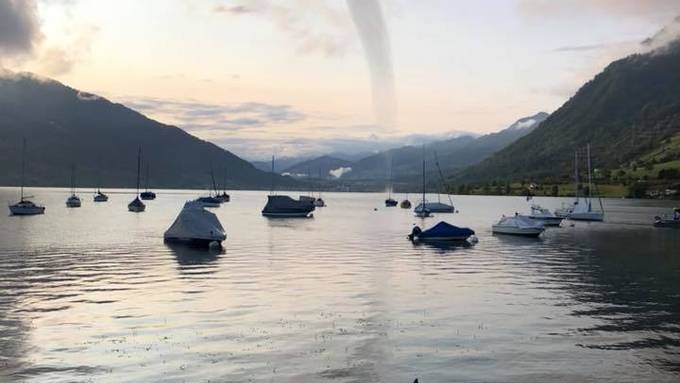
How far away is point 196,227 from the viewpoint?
3164 inches

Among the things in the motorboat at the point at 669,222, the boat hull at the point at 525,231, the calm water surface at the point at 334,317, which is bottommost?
the calm water surface at the point at 334,317

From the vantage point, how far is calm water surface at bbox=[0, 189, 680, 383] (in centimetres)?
2536

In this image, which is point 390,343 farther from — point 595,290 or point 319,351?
point 595,290

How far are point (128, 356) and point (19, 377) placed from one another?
417cm

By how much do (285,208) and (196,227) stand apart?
3521 inches

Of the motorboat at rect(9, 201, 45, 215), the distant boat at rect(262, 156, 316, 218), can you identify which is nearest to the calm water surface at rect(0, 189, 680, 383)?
the motorboat at rect(9, 201, 45, 215)

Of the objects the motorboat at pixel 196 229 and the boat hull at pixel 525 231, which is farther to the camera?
the boat hull at pixel 525 231

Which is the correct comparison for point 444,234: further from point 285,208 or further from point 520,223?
point 285,208

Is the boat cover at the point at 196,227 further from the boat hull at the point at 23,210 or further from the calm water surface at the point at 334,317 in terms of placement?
the boat hull at the point at 23,210

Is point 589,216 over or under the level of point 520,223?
under

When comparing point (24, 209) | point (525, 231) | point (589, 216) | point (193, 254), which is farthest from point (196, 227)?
point (589, 216)

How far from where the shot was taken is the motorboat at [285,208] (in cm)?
16950

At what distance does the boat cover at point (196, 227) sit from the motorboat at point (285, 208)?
3300 inches

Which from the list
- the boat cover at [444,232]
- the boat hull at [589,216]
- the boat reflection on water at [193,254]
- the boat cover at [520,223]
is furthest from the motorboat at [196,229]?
the boat hull at [589,216]
